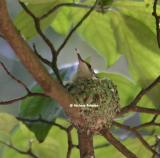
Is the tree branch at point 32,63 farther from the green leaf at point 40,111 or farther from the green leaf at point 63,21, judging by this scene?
the green leaf at point 63,21

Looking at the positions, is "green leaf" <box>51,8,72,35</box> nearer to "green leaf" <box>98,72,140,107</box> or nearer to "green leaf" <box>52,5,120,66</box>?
"green leaf" <box>52,5,120,66</box>

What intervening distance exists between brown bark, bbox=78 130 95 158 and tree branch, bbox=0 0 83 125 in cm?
3

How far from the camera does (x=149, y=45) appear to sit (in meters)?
0.70

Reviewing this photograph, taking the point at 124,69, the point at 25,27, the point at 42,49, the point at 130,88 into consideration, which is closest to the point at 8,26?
the point at 25,27

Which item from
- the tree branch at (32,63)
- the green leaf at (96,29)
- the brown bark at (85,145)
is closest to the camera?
the tree branch at (32,63)

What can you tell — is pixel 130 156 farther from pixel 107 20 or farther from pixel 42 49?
pixel 42 49

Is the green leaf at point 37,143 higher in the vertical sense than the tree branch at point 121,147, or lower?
lower

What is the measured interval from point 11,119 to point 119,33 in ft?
0.67

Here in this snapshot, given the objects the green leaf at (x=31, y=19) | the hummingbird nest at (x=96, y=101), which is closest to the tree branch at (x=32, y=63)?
the hummingbird nest at (x=96, y=101)

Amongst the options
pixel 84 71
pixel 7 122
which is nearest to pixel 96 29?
pixel 84 71

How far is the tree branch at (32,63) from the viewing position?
53cm

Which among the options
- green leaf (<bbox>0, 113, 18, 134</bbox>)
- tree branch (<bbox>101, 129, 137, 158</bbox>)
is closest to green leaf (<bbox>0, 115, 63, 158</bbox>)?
green leaf (<bbox>0, 113, 18, 134</bbox>)

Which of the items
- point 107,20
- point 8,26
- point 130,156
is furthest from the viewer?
point 107,20

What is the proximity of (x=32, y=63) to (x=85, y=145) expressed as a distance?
155 millimetres
